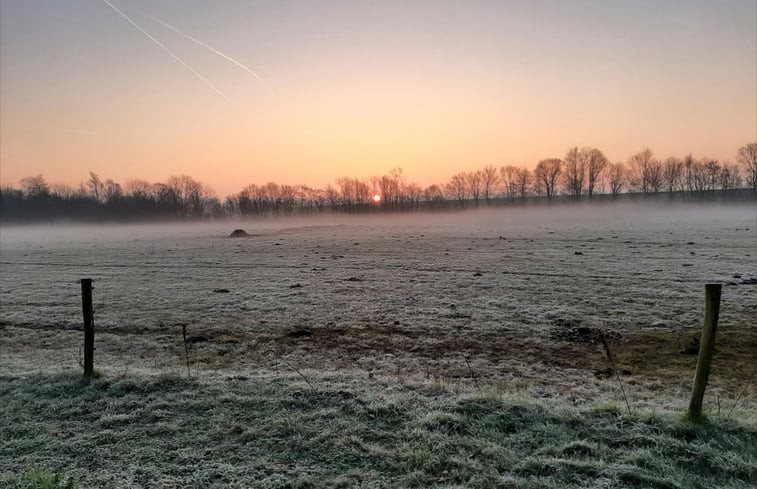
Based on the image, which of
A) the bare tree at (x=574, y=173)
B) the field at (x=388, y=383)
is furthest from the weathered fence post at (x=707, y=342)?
the bare tree at (x=574, y=173)

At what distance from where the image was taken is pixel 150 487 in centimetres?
415

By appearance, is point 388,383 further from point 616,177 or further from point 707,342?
point 616,177

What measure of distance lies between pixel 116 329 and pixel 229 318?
3.12m

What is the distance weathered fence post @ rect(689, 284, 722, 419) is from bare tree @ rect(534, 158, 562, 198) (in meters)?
140

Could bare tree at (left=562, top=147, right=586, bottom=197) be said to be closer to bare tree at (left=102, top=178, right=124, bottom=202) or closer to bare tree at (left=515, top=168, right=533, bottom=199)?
bare tree at (left=515, top=168, right=533, bottom=199)

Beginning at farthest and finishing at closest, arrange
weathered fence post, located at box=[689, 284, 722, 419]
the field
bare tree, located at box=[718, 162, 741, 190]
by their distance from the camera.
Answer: bare tree, located at box=[718, 162, 741, 190] < weathered fence post, located at box=[689, 284, 722, 419] < the field

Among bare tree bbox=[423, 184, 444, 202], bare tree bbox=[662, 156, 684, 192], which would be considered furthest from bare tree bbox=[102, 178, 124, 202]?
bare tree bbox=[662, 156, 684, 192]

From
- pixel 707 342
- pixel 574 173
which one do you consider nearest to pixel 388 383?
pixel 707 342

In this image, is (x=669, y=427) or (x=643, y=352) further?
(x=643, y=352)

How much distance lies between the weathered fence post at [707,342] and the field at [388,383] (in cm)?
29

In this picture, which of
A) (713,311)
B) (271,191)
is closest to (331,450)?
(713,311)

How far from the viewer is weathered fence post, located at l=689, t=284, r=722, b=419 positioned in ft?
16.0

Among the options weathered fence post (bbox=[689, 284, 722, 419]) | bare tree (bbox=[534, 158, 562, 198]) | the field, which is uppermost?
bare tree (bbox=[534, 158, 562, 198])

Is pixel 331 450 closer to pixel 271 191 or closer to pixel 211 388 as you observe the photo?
pixel 211 388
